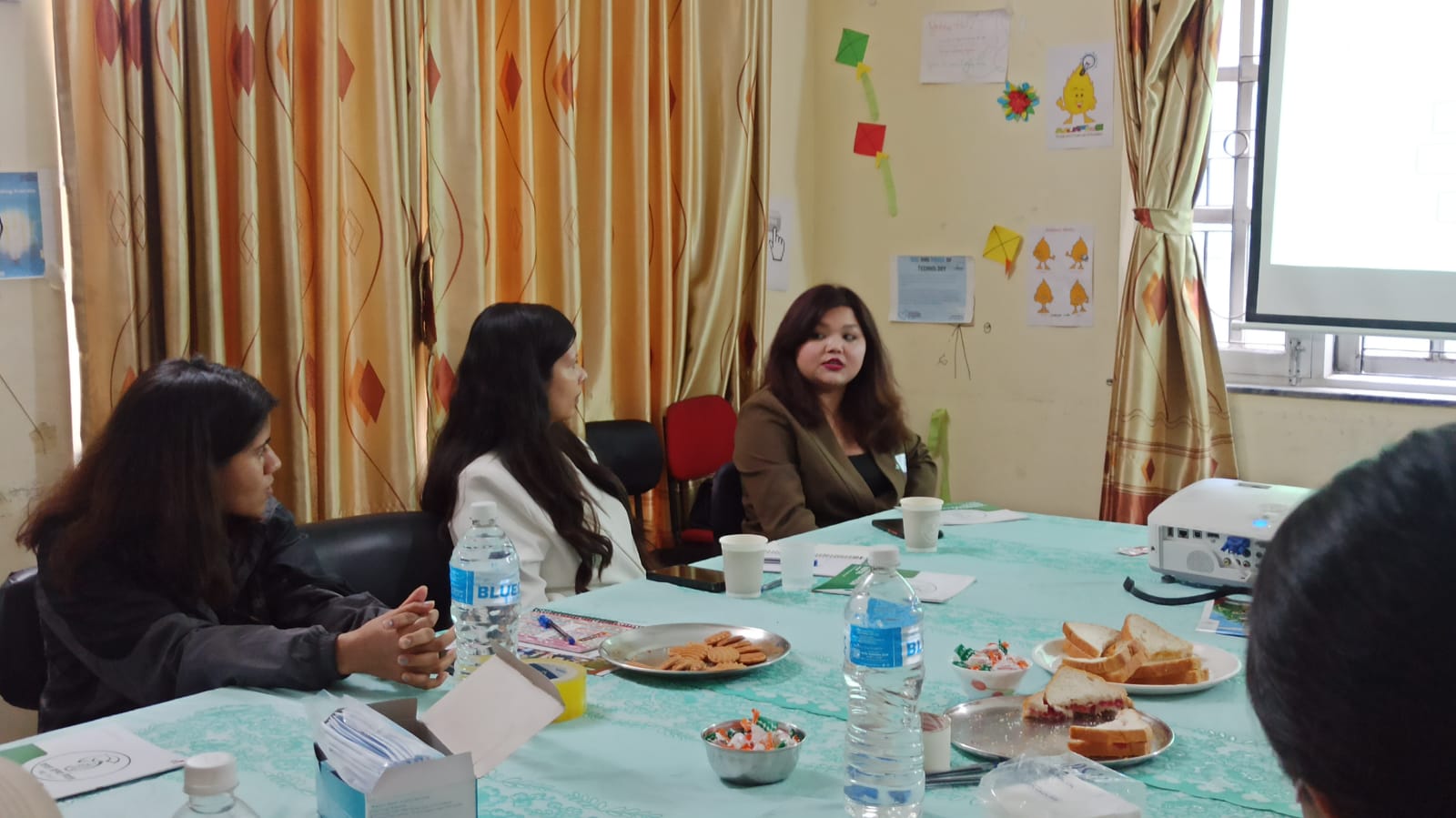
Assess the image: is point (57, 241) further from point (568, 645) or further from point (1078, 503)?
point (1078, 503)

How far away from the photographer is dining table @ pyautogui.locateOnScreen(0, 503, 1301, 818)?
1281mm

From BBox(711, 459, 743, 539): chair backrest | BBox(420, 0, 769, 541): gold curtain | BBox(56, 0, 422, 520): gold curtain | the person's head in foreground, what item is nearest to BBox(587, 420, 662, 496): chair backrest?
BBox(420, 0, 769, 541): gold curtain

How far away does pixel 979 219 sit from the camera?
162 inches

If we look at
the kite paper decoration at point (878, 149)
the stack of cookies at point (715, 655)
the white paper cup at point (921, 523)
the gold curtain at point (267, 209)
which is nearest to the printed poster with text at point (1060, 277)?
the kite paper decoration at point (878, 149)

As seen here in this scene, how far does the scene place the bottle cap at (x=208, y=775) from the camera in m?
1.02

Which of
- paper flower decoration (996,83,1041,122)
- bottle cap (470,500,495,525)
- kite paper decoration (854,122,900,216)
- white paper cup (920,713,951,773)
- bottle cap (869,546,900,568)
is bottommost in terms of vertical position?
white paper cup (920,713,951,773)

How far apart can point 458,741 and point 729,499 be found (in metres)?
1.97

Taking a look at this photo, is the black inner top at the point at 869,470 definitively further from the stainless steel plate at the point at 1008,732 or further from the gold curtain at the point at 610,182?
the stainless steel plate at the point at 1008,732

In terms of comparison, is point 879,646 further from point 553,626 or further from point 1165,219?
point 1165,219

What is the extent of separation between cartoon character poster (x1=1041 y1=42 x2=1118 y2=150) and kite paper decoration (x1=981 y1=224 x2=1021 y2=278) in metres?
0.29

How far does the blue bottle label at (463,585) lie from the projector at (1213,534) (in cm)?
109

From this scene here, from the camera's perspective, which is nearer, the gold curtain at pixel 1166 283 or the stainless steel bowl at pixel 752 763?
the stainless steel bowl at pixel 752 763

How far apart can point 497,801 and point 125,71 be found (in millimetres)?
1843

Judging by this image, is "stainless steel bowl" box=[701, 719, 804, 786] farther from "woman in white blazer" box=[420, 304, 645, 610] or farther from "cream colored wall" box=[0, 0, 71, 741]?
"cream colored wall" box=[0, 0, 71, 741]
